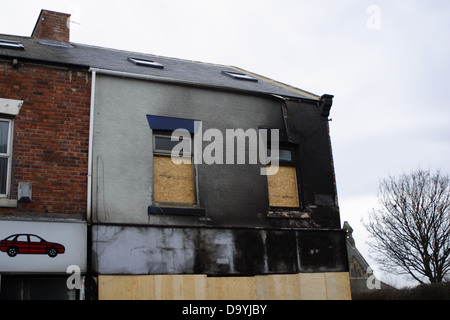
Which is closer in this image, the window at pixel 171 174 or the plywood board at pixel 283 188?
the window at pixel 171 174

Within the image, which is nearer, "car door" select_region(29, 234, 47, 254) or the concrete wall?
"car door" select_region(29, 234, 47, 254)

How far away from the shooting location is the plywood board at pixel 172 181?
10.2 meters

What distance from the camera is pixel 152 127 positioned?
1033cm

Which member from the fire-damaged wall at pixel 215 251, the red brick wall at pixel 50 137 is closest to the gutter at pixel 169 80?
the red brick wall at pixel 50 137

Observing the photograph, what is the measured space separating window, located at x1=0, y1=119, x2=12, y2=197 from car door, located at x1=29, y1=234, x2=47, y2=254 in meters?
1.03

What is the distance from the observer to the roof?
417 inches

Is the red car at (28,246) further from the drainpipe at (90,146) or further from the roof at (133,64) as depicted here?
the roof at (133,64)

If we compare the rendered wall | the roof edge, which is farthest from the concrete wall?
the rendered wall

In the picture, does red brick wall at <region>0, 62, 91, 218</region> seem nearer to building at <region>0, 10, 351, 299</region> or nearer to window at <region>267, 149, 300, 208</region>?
building at <region>0, 10, 351, 299</region>

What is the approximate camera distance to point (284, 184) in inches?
456

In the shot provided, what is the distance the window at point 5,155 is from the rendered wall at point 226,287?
246cm

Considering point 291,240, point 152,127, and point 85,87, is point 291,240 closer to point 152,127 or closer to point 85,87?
point 152,127

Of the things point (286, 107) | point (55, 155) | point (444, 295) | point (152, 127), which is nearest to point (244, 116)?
point (286, 107)

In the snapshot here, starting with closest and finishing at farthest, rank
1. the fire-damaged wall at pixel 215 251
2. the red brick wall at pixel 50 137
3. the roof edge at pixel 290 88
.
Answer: the red brick wall at pixel 50 137 < the fire-damaged wall at pixel 215 251 < the roof edge at pixel 290 88
